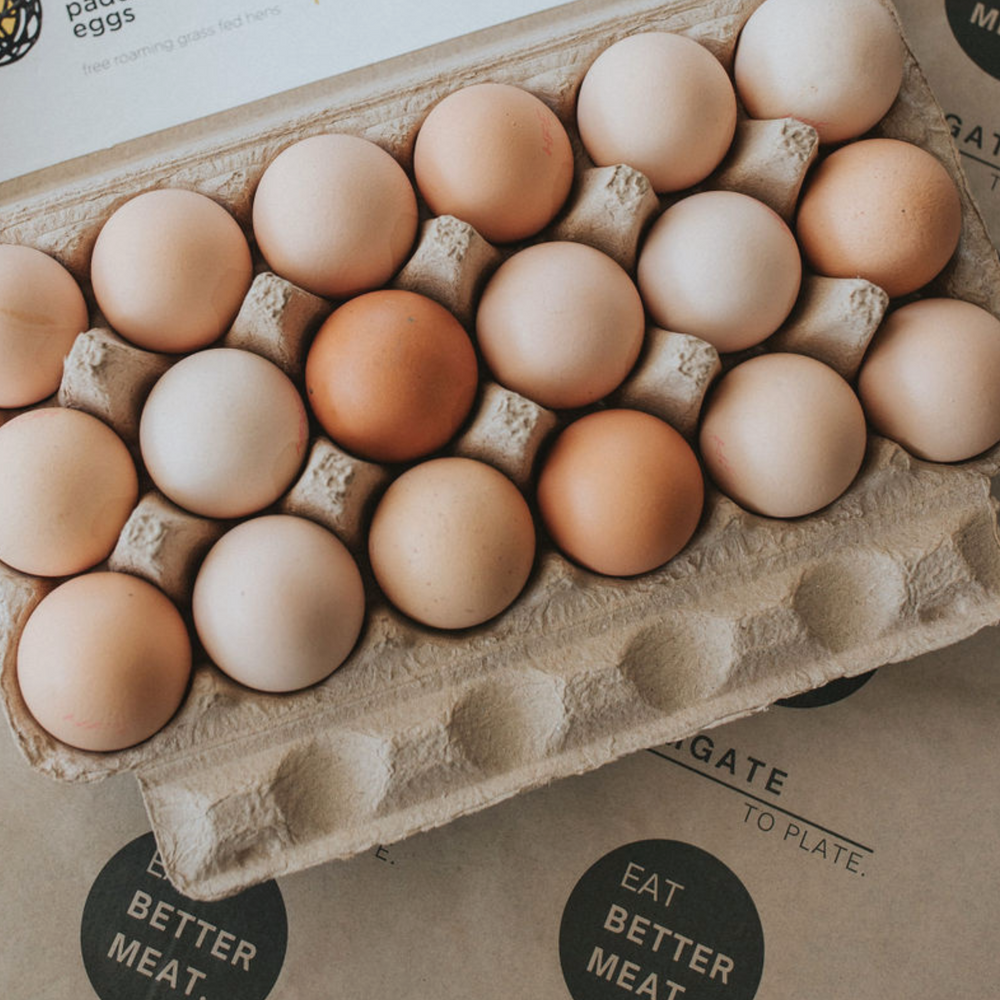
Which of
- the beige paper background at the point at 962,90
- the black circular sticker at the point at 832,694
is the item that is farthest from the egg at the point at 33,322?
the beige paper background at the point at 962,90

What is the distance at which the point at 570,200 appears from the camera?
37.3 inches

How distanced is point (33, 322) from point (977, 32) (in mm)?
1096

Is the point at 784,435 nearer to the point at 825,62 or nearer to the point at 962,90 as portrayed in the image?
the point at 825,62

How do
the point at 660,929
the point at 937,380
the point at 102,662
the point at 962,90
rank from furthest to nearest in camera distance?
the point at 962,90 < the point at 660,929 < the point at 937,380 < the point at 102,662

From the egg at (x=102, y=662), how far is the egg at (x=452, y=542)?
0.19 meters

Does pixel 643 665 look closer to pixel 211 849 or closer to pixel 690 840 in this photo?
pixel 690 840

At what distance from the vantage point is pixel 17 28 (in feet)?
3.42

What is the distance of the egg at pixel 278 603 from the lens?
0.78 meters

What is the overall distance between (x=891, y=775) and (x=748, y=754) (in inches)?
6.0

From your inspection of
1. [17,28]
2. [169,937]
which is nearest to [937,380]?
[169,937]

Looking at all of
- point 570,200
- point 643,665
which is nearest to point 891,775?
point 643,665

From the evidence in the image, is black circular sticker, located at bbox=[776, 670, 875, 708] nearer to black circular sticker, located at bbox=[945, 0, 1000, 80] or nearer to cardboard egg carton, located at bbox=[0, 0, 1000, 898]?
cardboard egg carton, located at bbox=[0, 0, 1000, 898]

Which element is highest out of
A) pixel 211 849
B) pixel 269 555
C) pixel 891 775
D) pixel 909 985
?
pixel 269 555

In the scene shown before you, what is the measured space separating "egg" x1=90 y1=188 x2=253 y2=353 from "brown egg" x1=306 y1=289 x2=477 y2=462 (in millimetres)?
103
